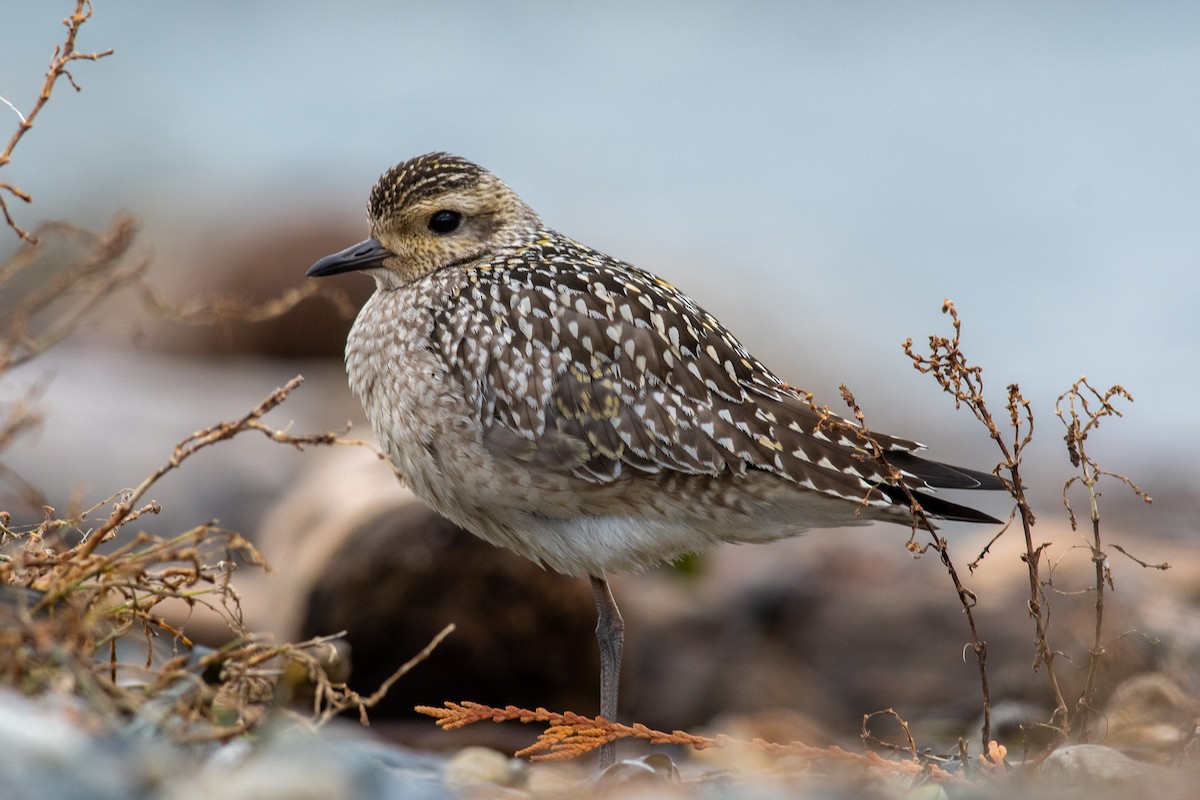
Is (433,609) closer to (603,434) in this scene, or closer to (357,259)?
(357,259)

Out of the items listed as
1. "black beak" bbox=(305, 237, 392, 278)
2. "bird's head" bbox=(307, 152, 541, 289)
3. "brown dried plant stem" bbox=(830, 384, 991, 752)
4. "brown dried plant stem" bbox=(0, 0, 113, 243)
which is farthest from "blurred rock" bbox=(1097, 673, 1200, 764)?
"brown dried plant stem" bbox=(0, 0, 113, 243)

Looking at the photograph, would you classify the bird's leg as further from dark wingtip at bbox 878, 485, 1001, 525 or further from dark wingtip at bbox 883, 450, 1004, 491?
dark wingtip at bbox 883, 450, 1004, 491

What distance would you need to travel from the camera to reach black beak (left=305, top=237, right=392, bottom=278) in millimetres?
6457

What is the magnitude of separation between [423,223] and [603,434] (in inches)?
60.9

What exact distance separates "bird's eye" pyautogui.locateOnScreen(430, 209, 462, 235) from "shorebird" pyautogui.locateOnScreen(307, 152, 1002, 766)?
440 mm

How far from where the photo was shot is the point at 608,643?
21.1 feet

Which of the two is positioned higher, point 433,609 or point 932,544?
point 932,544

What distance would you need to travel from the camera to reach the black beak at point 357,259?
646 centimetres

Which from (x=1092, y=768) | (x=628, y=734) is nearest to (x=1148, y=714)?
(x=1092, y=768)

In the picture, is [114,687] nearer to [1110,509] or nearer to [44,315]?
[1110,509]

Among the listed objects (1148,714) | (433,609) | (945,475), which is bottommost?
(433,609)

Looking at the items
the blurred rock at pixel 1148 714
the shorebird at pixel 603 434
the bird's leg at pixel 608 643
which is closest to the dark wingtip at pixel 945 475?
the shorebird at pixel 603 434

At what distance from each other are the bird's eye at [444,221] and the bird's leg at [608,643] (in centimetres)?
183

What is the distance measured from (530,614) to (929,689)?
3.19m
